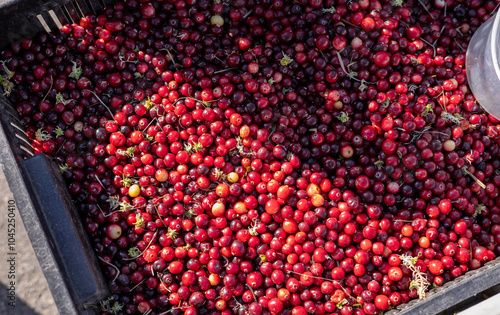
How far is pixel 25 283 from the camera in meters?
4.00

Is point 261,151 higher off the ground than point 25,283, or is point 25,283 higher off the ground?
point 261,151

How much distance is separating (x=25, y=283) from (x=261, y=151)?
9.75 feet

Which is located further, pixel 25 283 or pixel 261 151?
pixel 25 283

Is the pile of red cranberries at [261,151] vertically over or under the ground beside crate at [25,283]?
over

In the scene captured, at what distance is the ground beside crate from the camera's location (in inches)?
157

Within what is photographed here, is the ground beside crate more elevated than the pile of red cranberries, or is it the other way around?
the pile of red cranberries

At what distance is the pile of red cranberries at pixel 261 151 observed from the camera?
323 centimetres

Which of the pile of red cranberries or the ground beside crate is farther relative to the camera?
the ground beside crate

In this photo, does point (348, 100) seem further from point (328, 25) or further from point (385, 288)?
point (385, 288)

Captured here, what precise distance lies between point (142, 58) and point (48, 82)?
2.85 feet

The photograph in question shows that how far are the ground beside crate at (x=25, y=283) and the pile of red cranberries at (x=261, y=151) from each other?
130cm

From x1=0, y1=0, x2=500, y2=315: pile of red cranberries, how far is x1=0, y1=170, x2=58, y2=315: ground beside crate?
1301 mm

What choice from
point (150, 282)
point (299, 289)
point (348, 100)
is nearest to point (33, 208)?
point (150, 282)

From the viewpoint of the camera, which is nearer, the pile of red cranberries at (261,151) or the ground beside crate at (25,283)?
the pile of red cranberries at (261,151)
